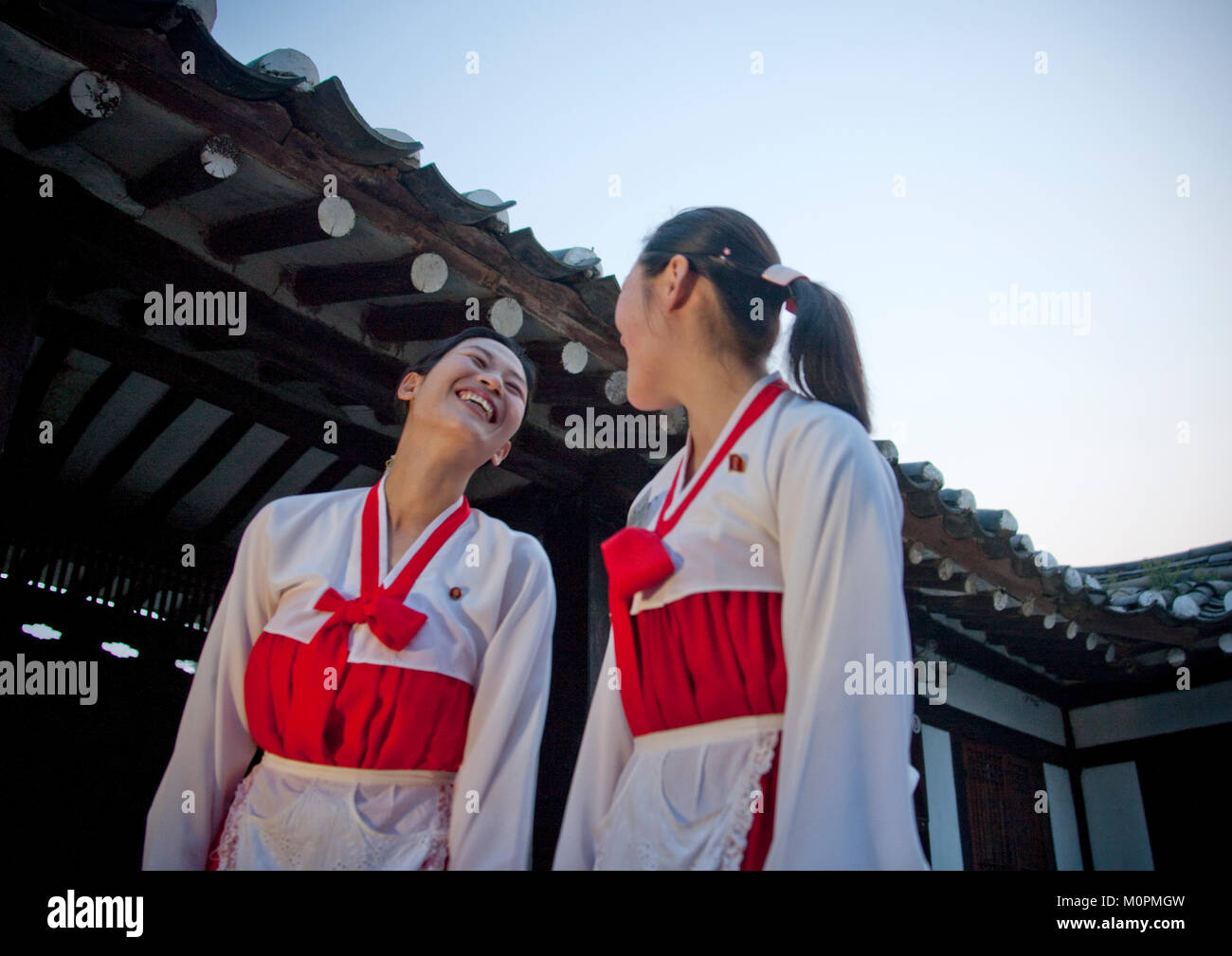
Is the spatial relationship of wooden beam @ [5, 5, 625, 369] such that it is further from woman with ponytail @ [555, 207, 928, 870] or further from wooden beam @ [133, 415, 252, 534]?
wooden beam @ [133, 415, 252, 534]

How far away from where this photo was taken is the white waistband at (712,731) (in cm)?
170

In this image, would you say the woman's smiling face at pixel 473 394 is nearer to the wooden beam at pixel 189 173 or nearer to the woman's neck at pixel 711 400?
the woman's neck at pixel 711 400

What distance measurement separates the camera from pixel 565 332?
368 centimetres

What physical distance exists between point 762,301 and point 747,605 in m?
0.73

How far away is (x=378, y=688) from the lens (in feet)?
7.39

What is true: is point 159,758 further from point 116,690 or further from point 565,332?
point 565,332

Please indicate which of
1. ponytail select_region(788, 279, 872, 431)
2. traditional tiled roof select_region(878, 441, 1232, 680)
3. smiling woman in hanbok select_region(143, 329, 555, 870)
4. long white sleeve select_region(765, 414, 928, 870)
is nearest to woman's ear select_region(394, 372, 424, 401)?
smiling woman in hanbok select_region(143, 329, 555, 870)

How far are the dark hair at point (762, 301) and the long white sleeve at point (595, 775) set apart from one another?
28.4 inches

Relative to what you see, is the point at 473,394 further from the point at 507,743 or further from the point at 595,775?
the point at 595,775

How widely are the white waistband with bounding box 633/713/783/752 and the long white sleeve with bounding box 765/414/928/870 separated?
93 mm

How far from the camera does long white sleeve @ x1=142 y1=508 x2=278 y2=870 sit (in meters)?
2.27

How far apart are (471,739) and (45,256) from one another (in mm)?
2279

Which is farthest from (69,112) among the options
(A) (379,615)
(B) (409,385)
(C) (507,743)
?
(C) (507,743)
